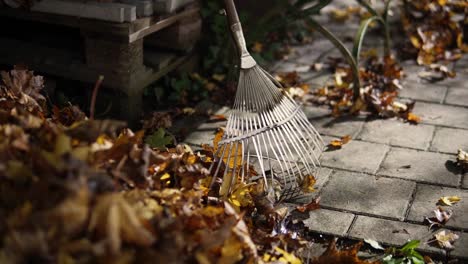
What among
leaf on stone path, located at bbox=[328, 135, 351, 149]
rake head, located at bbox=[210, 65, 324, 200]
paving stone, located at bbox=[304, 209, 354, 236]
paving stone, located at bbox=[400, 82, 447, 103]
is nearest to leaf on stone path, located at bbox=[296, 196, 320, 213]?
paving stone, located at bbox=[304, 209, 354, 236]

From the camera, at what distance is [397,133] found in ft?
11.2

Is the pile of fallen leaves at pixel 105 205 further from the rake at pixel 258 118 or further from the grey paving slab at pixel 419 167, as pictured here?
the grey paving slab at pixel 419 167

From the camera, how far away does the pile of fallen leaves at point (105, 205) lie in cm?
158

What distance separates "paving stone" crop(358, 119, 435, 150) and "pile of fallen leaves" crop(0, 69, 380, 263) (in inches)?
39.5

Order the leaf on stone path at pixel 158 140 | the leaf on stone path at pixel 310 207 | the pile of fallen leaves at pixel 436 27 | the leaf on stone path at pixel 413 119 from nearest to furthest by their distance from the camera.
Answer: the leaf on stone path at pixel 310 207 → the leaf on stone path at pixel 158 140 → the leaf on stone path at pixel 413 119 → the pile of fallen leaves at pixel 436 27

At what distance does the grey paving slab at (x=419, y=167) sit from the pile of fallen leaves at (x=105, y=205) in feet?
2.31

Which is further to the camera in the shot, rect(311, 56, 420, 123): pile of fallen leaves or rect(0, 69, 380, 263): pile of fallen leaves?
rect(311, 56, 420, 123): pile of fallen leaves

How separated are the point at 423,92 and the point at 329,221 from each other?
164 centimetres

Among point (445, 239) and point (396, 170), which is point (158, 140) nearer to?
point (396, 170)

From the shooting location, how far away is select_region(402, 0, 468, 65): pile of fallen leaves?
4.49 metres

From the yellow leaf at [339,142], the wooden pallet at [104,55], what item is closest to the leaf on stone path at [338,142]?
the yellow leaf at [339,142]

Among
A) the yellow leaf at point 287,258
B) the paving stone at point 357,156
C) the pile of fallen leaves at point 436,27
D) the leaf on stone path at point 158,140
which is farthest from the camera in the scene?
the pile of fallen leaves at point 436,27

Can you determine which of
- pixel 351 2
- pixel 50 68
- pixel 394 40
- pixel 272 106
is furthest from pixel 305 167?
pixel 351 2

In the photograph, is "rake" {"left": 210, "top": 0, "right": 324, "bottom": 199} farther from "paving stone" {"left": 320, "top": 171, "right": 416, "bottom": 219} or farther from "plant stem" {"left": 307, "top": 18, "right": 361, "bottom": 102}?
"plant stem" {"left": 307, "top": 18, "right": 361, "bottom": 102}
